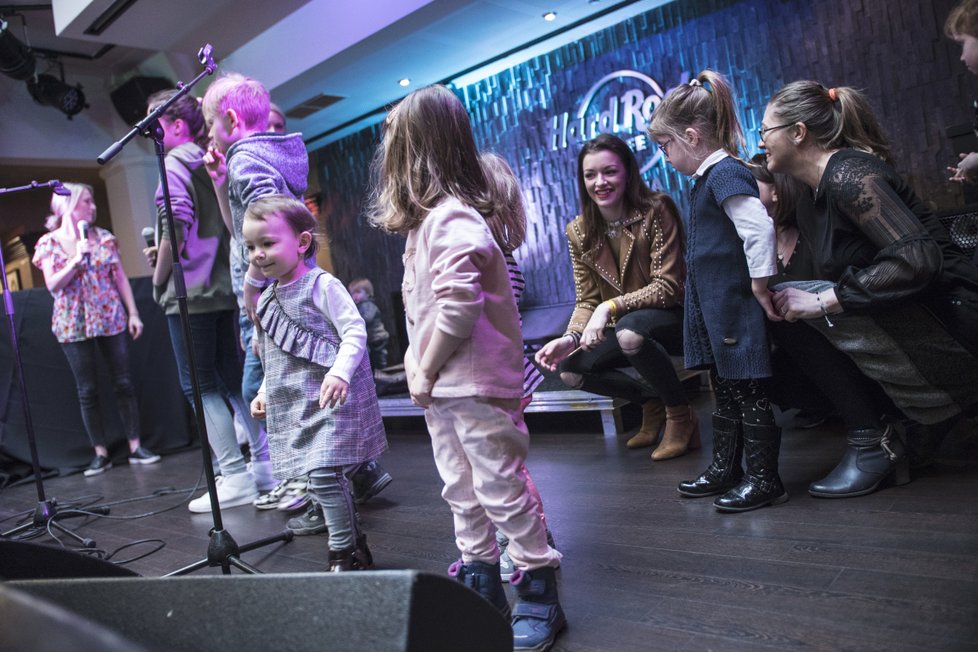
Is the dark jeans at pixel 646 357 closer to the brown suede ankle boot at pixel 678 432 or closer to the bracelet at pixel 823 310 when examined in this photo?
the brown suede ankle boot at pixel 678 432

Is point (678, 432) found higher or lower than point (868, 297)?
lower

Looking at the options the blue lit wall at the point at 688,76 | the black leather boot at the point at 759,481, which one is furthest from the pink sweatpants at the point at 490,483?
the blue lit wall at the point at 688,76

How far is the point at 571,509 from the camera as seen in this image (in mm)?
2281

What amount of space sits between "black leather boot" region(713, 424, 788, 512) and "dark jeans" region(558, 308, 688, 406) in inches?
26.0

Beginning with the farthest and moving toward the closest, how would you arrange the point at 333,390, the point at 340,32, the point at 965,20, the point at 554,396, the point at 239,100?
the point at 340,32 → the point at 554,396 → the point at 239,100 → the point at 965,20 → the point at 333,390

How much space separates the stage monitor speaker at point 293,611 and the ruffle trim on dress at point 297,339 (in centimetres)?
135

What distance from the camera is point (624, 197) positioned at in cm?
287

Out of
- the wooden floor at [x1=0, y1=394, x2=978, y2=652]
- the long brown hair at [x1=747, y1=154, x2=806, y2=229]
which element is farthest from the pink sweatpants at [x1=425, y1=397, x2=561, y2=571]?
the long brown hair at [x1=747, y1=154, x2=806, y2=229]

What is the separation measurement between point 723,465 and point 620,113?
12.2 ft

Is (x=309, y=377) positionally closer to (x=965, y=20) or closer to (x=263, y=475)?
(x=263, y=475)

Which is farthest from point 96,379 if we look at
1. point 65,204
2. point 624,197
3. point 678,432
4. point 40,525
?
point 678,432

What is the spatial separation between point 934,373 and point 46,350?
4803 millimetres

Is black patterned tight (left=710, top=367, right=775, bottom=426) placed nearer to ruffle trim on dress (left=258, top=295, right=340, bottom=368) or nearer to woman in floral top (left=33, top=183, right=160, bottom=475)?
ruffle trim on dress (left=258, top=295, right=340, bottom=368)

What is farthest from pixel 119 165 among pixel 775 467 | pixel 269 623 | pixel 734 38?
pixel 269 623
